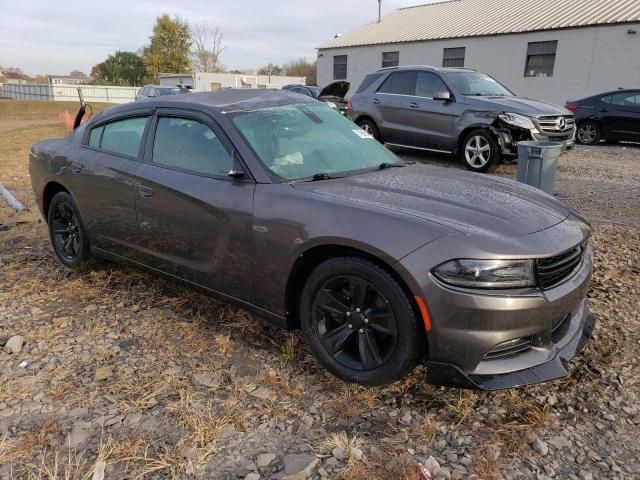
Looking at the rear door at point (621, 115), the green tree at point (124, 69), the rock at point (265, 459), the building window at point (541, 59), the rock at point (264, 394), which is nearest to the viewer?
the rock at point (265, 459)

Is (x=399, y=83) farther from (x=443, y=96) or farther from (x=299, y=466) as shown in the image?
(x=299, y=466)

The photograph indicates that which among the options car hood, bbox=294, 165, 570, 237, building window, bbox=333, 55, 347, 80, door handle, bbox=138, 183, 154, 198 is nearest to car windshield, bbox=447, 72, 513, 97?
car hood, bbox=294, 165, 570, 237

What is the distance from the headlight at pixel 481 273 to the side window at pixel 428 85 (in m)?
7.27

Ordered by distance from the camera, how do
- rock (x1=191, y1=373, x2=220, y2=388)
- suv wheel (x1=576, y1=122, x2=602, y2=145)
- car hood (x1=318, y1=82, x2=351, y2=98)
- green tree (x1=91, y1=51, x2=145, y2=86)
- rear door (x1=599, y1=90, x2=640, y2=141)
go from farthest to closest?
green tree (x1=91, y1=51, x2=145, y2=86)
car hood (x1=318, y1=82, x2=351, y2=98)
suv wheel (x1=576, y1=122, x2=602, y2=145)
rear door (x1=599, y1=90, x2=640, y2=141)
rock (x1=191, y1=373, x2=220, y2=388)

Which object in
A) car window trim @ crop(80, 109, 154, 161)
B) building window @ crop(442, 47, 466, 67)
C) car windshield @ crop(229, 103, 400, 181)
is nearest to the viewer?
car windshield @ crop(229, 103, 400, 181)

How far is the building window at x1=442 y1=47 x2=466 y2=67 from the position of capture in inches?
934

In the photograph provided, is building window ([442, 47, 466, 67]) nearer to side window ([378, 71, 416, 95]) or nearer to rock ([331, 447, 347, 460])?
side window ([378, 71, 416, 95])

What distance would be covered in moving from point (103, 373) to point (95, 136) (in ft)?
7.15

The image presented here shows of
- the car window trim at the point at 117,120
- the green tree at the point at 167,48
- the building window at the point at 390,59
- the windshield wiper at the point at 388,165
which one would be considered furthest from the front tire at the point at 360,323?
the green tree at the point at 167,48

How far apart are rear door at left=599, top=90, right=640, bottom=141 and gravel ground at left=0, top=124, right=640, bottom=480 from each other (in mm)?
10292

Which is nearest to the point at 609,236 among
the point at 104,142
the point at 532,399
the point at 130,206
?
the point at 532,399

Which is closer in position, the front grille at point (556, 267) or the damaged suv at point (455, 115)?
the front grille at point (556, 267)

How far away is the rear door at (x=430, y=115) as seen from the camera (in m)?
8.85

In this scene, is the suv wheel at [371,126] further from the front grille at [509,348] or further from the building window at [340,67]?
the building window at [340,67]
